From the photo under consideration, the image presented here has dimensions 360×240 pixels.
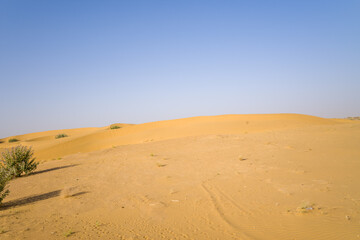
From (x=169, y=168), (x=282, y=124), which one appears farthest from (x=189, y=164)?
(x=282, y=124)

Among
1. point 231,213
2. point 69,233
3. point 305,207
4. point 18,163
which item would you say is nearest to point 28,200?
point 69,233

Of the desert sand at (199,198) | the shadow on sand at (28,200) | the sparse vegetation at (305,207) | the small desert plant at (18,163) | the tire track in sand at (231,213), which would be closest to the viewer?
the tire track in sand at (231,213)

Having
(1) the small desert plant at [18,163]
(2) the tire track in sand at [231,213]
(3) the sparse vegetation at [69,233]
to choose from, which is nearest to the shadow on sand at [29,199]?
(3) the sparse vegetation at [69,233]

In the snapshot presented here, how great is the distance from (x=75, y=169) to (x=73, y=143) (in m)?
13.4

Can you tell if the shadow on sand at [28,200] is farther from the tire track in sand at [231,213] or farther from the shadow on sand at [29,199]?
the tire track in sand at [231,213]

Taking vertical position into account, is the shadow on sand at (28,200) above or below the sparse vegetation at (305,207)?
above

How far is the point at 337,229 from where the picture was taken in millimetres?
3293

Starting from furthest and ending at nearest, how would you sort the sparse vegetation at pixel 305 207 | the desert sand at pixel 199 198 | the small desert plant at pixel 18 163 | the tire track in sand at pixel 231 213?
1. the small desert plant at pixel 18 163
2. the sparse vegetation at pixel 305 207
3. the desert sand at pixel 199 198
4. the tire track in sand at pixel 231 213

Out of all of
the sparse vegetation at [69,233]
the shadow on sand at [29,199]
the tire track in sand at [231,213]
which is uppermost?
the shadow on sand at [29,199]

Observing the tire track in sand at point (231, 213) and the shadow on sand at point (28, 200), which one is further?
the shadow on sand at point (28, 200)

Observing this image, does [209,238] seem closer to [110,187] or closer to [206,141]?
[110,187]

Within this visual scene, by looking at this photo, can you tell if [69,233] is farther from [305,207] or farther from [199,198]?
[305,207]

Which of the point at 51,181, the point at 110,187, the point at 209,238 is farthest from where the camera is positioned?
the point at 51,181

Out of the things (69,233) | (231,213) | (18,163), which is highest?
(18,163)
